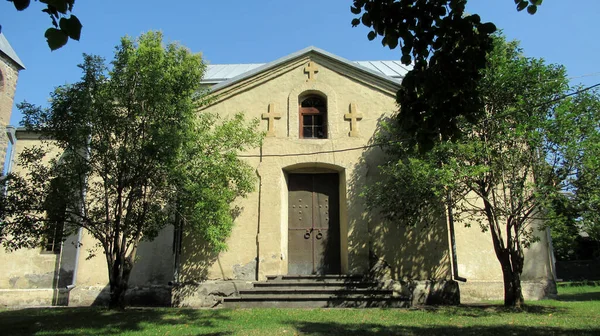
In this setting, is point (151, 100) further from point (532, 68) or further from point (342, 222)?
point (532, 68)

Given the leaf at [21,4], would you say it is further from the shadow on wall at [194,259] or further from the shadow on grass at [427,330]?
the shadow on wall at [194,259]

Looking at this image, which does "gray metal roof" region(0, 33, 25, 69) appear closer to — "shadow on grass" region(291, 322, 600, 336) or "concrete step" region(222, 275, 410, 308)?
"concrete step" region(222, 275, 410, 308)

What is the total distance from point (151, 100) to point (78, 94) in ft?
4.98

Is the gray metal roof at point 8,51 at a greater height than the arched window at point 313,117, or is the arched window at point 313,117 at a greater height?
the gray metal roof at point 8,51

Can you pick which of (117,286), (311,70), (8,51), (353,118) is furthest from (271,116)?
(8,51)

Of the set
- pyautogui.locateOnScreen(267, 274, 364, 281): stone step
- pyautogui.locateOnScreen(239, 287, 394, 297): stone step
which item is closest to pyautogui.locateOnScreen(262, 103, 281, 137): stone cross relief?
pyautogui.locateOnScreen(267, 274, 364, 281): stone step

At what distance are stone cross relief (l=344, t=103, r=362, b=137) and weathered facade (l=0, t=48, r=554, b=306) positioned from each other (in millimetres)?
30

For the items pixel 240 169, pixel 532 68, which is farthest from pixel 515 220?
pixel 240 169

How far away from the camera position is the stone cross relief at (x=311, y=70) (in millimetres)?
12523

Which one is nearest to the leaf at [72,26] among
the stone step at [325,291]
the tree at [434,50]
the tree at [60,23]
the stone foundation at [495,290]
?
the tree at [60,23]

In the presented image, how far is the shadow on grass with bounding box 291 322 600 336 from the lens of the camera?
21.1ft

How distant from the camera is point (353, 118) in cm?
1209

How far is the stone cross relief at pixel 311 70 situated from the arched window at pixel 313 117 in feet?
1.85

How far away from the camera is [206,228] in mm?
9773
